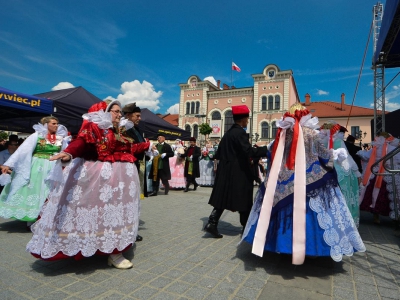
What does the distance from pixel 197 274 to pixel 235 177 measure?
1586 mm

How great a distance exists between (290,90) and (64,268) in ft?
133

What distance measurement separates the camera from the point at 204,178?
1189cm

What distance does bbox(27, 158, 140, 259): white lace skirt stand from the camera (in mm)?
2455

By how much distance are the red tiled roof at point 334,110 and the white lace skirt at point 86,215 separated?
129 ft

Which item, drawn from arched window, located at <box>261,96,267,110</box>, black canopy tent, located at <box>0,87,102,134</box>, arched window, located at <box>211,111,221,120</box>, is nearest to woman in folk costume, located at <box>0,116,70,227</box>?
black canopy tent, located at <box>0,87,102,134</box>

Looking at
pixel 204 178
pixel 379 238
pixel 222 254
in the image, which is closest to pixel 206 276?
pixel 222 254

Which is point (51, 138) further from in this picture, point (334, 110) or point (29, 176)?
point (334, 110)

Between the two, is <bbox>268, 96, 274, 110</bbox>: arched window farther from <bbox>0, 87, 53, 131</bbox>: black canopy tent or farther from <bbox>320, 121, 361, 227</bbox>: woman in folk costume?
<bbox>0, 87, 53, 131</bbox>: black canopy tent

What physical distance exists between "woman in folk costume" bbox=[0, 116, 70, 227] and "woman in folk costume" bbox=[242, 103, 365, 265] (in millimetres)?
3203

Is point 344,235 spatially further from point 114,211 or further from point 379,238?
point 114,211

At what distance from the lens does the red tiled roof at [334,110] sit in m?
37.9

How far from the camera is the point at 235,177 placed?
376cm

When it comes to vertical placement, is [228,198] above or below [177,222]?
above

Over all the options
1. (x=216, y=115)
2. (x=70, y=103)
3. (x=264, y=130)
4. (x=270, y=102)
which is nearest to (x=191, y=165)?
(x=70, y=103)
